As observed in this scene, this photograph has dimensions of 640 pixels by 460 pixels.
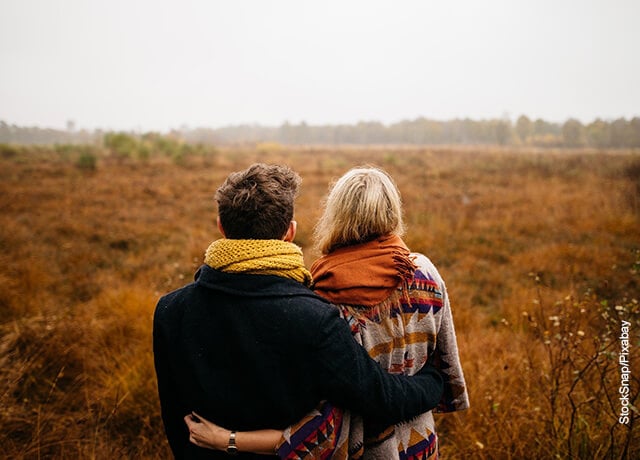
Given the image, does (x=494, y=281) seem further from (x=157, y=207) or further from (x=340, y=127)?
(x=340, y=127)

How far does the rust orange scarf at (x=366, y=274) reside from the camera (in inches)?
53.4

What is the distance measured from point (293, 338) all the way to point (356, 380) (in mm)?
236

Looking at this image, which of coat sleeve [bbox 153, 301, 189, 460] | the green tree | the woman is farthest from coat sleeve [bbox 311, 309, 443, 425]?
the green tree

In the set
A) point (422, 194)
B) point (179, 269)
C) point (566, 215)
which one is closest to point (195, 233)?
point (179, 269)

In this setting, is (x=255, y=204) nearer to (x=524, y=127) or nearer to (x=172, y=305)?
(x=172, y=305)

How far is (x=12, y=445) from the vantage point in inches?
90.5

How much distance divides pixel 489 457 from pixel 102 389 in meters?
2.90

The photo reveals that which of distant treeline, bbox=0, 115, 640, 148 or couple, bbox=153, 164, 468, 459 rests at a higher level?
distant treeline, bbox=0, 115, 640, 148

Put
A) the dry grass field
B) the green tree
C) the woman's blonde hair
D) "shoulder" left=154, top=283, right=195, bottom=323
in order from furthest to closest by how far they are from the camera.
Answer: the green tree
the dry grass field
the woman's blonde hair
"shoulder" left=154, top=283, right=195, bottom=323

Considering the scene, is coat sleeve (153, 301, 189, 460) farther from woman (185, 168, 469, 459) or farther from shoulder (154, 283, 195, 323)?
woman (185, 168, 469, 459)

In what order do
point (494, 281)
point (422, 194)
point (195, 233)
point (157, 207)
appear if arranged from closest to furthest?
point (494, 281) < point (195, 233) < point (157, 207) < point (422, 194)

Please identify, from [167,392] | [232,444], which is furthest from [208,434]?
[167,392]

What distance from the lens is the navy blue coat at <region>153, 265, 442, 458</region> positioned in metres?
1.13

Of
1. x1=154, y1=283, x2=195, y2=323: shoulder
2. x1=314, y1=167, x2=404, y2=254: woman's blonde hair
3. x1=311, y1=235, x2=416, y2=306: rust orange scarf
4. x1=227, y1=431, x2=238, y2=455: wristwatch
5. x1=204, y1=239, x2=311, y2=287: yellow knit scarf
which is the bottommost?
x1=227, y1=431, x2=238, y2=455: wristwatch
